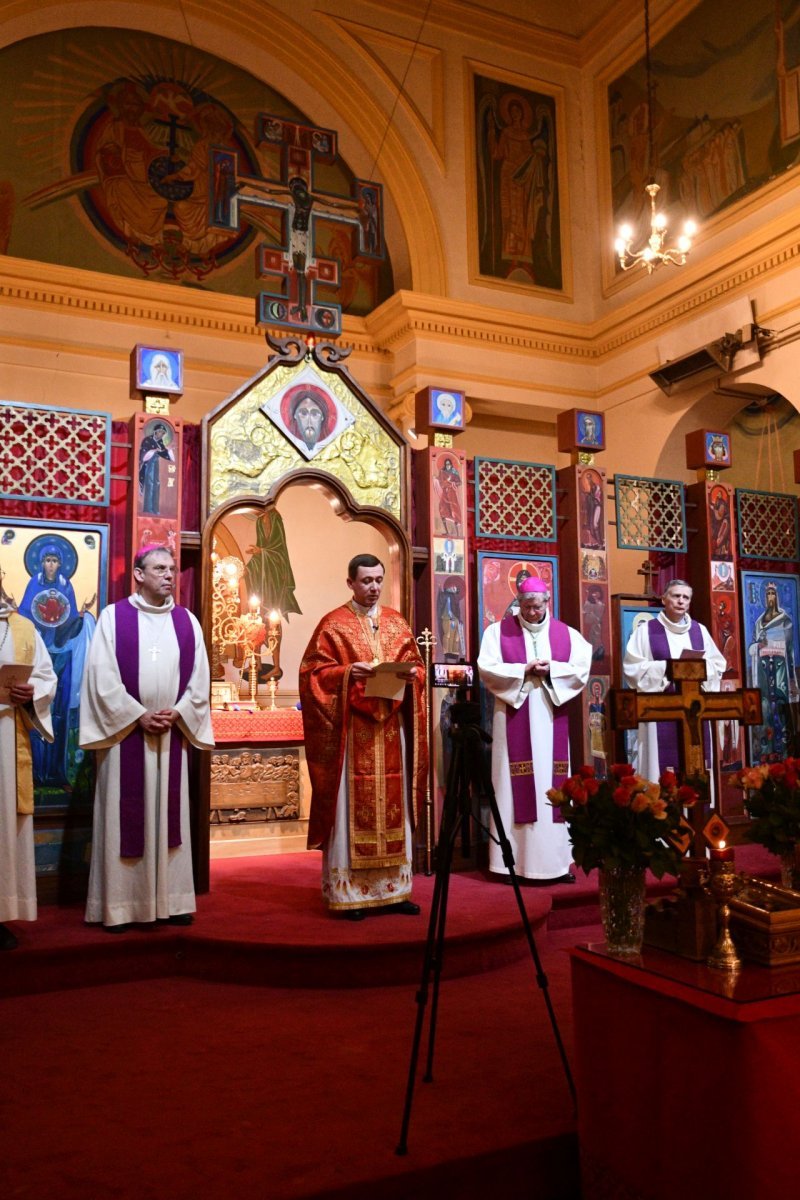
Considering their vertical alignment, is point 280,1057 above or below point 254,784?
below

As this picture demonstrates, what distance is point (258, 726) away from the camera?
9.42 m

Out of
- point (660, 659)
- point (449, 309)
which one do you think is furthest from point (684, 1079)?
point (449, 309)

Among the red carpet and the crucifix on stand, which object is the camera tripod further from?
the crucifix on stand

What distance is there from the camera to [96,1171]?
3297 millimetres

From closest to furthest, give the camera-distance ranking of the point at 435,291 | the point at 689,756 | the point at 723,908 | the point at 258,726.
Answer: the point at 723,908, the point at 689,756, the point at 258,726, the point at 435,291

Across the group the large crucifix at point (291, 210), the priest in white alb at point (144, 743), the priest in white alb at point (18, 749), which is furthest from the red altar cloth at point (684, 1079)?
the large crucifix at point (291, 210)

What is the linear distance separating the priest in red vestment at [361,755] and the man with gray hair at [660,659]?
8.49 feet

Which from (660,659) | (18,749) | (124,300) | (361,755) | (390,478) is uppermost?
(124,300)

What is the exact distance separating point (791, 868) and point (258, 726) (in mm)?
5751

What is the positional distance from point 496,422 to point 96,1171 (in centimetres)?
1257

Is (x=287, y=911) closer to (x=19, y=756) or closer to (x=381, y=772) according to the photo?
(x=381, y=772)

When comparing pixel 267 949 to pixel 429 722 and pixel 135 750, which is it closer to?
pixel 135 750

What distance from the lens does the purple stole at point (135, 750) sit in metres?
6.20

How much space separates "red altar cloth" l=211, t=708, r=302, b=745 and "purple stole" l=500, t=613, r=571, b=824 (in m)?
2.50
